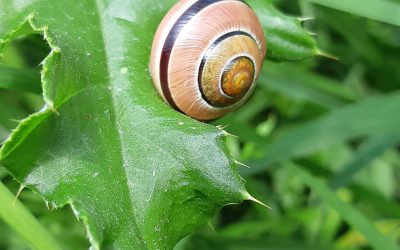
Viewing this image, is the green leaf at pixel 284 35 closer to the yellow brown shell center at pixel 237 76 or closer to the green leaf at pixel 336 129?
the yellow brown shell center at pixel 237 76

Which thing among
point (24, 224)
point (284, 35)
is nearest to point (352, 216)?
point (284, 35)

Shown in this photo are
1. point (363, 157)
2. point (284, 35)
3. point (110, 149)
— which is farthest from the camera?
point (363, 157)

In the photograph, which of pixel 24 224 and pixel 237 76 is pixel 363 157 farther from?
pixel 24 224

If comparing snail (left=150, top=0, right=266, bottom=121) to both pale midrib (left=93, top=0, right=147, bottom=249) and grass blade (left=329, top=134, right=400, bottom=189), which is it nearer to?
pale midrib (left=93, top=0, right=147, bottom=249)

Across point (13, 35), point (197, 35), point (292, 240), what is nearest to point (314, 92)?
point (292, 240)

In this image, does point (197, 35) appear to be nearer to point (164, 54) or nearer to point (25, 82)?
point (164, 54)
